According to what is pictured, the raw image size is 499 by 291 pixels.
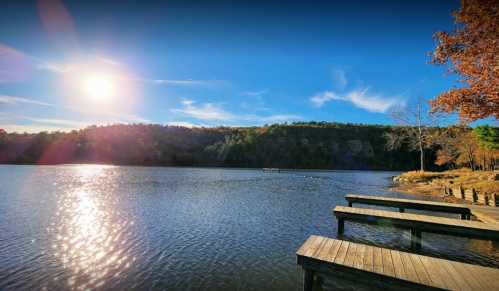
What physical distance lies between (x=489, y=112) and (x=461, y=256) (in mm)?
7196

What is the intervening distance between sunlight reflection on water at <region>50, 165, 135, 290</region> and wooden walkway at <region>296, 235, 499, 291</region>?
5.48 meters

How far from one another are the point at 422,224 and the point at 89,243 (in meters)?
12.5

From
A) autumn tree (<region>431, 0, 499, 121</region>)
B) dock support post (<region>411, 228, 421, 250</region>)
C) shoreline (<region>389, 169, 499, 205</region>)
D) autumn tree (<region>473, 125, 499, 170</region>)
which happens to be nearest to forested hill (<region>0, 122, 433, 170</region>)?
autumn tree (<region>473, 125, 499, 170</region>)

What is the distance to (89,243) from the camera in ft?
33.0

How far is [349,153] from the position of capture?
106188 mm

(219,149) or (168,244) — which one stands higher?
(219,149)

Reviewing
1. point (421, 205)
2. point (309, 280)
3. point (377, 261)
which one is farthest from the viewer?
point (421, 205)

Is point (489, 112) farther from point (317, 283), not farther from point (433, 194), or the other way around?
point (433, 194)

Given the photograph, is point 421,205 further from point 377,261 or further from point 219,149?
point 219,149

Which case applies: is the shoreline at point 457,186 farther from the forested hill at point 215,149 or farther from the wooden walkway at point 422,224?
the forested hill at point 215,149

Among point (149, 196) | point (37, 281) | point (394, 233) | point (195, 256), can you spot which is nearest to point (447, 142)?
point (394, 233)

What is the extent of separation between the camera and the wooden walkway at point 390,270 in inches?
194

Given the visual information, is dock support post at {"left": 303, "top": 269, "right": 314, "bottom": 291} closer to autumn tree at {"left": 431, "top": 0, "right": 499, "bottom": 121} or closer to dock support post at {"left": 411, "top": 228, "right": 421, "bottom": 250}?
dock support post at {"left": 411, "top": 228, "right": 421, "bottom": 250}

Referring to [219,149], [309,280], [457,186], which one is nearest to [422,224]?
[309,280]
